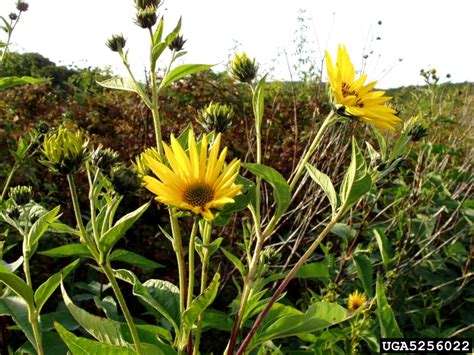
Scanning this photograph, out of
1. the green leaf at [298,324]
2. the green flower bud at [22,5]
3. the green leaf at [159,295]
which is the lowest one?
the green leaf at [298,324]

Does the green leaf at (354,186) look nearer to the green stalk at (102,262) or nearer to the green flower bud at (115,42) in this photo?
the green stalk at (102,262)

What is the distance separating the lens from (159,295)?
3.29 ft

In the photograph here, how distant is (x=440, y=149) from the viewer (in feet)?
8.34

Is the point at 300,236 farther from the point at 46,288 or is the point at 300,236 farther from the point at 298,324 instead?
the point at 46,288

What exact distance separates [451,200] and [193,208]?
1.85 metres

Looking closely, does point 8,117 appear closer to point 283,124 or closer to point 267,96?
point 283,124

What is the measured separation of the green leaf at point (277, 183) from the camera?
83 cm

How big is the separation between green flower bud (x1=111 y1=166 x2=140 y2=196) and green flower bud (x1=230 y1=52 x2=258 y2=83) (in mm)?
379

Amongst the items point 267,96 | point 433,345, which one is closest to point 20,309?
point 433,345

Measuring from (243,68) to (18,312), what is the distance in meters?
0.75

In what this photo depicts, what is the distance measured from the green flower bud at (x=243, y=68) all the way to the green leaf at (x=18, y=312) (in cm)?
70

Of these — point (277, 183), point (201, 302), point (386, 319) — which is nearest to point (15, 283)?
point (201, 302)

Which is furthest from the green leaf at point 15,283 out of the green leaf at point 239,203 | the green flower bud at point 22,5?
the green flower bud at point 22,5

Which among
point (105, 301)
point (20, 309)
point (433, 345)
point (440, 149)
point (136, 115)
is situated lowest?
point (433, 345)
